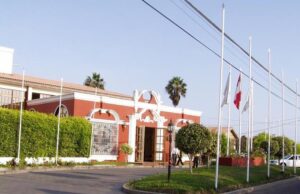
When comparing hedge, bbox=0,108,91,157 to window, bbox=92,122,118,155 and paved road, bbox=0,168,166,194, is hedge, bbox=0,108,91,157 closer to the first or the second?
window, bbox=92,122,118,155

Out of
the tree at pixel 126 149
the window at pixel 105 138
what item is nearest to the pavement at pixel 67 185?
the window at pixel 105 138

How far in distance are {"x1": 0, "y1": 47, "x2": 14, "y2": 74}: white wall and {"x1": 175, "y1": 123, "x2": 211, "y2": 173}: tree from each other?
26907 mm

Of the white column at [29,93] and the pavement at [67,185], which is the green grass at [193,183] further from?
the white column at [29,93]

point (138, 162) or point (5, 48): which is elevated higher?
point (5, 48)

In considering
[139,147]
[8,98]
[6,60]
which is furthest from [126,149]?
[6,60]

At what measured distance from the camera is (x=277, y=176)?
29062 millimetres

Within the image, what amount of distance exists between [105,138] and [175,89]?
3158cm

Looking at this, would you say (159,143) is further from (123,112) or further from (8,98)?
(8,98)

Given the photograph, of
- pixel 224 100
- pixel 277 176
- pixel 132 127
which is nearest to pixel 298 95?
pixel 277 176

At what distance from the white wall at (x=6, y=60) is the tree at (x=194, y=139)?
26907mm

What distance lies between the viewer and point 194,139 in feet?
71.4

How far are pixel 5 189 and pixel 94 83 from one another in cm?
4764

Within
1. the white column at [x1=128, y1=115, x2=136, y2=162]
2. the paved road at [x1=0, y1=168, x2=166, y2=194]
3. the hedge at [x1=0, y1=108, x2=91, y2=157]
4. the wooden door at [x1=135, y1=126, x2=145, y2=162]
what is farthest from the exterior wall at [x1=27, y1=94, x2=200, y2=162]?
the paved road at [x1=0, y1=168, x2=166, y2=194]

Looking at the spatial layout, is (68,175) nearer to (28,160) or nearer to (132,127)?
(28,160)
